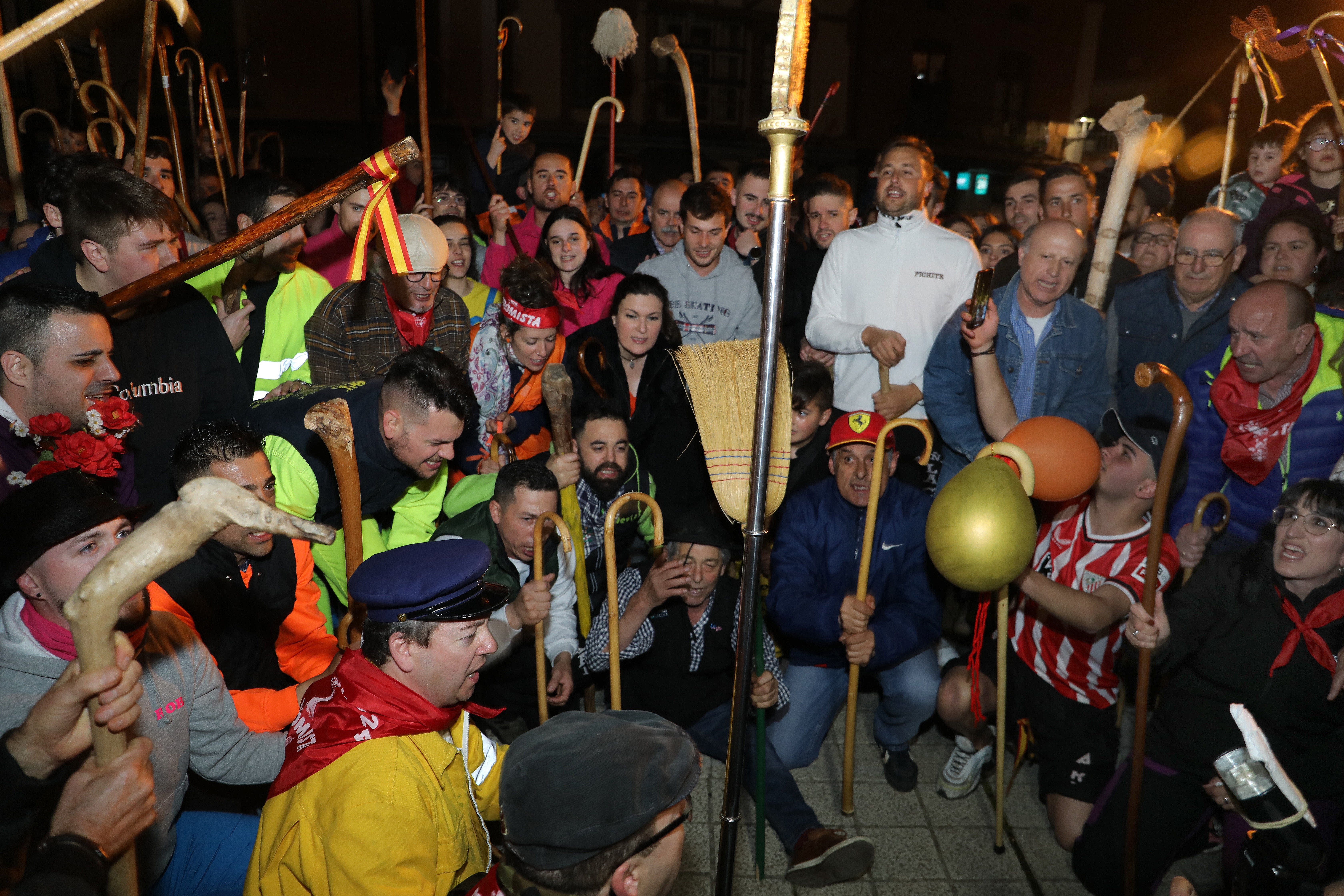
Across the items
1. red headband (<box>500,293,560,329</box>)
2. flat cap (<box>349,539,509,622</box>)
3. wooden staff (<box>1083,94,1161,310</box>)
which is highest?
wooden staff (<box>1083,94,1161,310</box>)

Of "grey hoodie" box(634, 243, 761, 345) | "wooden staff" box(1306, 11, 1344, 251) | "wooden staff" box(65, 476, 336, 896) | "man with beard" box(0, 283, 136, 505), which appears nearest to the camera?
"wooden staff" box(65, 476, 336, 896)

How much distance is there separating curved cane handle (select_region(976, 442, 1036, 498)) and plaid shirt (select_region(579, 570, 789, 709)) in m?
1.29

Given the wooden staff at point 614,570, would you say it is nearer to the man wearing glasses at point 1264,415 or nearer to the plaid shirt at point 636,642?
the plaid shirt at point 636,642

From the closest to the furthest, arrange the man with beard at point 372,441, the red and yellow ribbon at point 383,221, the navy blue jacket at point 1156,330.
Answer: the red and yellow ribbon at point 383,221 → the man with beard at point 372,441 → the navy blue jacket at point 1156,330

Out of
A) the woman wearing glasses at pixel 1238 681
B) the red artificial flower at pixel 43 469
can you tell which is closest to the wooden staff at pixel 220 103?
the red artificial flower at pixel 43 469

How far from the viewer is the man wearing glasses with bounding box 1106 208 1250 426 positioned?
4133 mm

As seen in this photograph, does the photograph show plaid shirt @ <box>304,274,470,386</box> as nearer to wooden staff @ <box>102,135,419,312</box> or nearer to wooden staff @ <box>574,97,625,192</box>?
wooden staff @ <box>102,135,419,312</box>

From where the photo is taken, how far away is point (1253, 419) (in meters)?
3.71

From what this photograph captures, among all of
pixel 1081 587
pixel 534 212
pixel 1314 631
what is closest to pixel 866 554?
pixel 1081 587

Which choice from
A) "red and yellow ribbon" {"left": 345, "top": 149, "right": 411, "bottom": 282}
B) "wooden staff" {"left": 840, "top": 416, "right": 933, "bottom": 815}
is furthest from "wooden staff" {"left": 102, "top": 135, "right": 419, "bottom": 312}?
"wooden staff" {"left": 840, "top": 416, "right": 933, "bottom": 815}

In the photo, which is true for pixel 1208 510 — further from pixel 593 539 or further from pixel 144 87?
pixel 144 87

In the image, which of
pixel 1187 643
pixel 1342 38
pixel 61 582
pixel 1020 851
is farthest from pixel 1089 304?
pixel 1342 38

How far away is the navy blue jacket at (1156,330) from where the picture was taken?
13.8 feet

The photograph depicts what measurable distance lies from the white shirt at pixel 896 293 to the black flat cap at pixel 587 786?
2.77m
